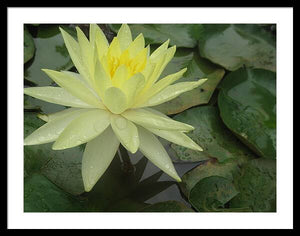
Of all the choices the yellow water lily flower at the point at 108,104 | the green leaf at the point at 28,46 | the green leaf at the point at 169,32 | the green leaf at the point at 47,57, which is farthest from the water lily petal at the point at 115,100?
the green leaf at the point at 169,32

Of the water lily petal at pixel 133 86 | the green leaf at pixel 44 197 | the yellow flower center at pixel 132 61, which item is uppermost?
the yellow flower center at pixel 132 61

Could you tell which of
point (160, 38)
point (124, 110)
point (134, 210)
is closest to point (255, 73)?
point (160, 38)

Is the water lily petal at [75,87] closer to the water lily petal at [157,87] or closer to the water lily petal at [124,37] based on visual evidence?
the water lily petal at [157,87]

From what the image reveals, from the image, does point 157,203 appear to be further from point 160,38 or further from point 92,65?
point 160,38

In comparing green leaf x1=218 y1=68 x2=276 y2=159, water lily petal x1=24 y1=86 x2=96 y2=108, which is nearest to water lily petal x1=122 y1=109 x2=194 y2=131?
water lily petal x1=24 y1=86 x2=96 y2=108

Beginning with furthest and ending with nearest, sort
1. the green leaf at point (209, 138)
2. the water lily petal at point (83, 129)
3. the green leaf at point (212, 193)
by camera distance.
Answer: the green leaf at point (209, 138) < the green leaf at point (212, 193) < the water lily petal at point (83, 129)

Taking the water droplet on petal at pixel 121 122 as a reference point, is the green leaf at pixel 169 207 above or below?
below
